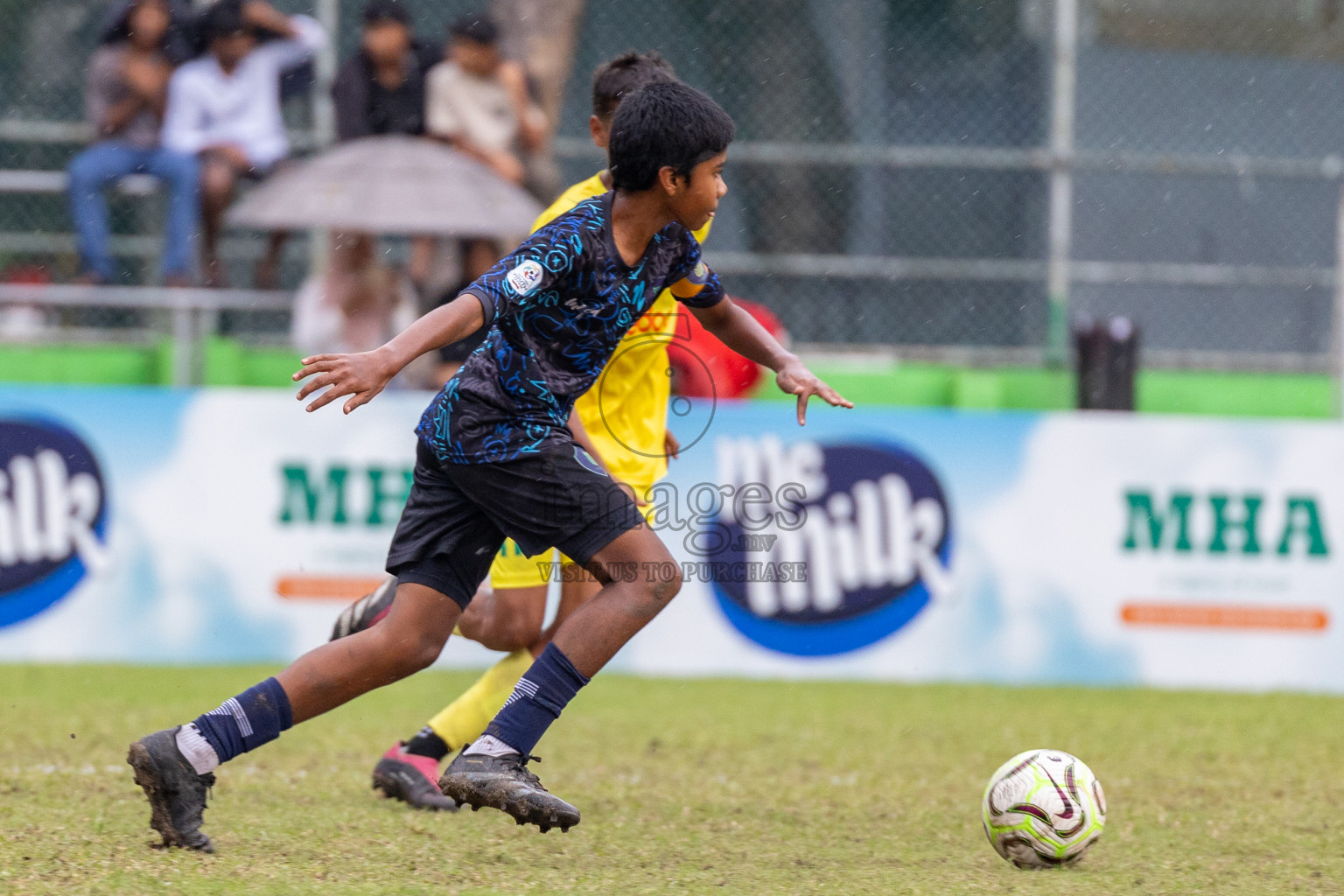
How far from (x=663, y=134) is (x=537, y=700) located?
4.65ft

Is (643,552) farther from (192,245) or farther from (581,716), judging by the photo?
(192,245)

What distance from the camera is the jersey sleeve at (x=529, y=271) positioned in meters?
3.71

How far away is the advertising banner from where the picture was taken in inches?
316

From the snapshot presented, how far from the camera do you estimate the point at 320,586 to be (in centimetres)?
813

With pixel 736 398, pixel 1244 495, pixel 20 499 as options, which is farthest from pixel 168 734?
pixel 1244 495

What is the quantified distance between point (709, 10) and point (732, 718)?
5198 millimetres

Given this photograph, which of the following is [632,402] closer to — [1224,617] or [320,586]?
[320,586]

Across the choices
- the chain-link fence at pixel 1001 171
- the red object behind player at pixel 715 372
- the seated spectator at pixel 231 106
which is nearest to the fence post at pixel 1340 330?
the chain-link fence at pixel 1001 171

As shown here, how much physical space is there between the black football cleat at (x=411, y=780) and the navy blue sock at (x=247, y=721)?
3.17 feet

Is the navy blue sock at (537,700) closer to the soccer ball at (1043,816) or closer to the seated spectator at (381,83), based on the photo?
the soccer ball at (1043,816)

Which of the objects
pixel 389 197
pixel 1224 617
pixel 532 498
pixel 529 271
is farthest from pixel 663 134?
pixel 389 197

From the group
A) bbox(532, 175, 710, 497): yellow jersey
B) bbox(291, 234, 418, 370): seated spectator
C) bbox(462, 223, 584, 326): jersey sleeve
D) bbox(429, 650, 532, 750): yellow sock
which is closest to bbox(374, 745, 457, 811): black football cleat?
bbox(429, 650, 532, 750): yellow sock

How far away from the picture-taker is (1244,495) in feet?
27.3

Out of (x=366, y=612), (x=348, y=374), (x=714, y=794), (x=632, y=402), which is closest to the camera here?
(x=348, y=374)
